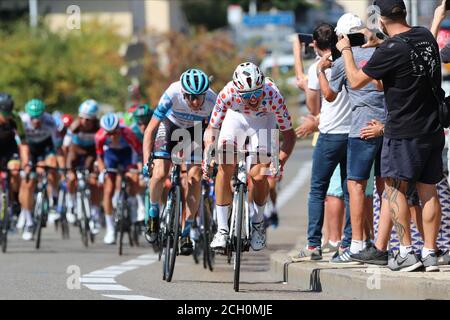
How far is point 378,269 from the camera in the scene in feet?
37.9

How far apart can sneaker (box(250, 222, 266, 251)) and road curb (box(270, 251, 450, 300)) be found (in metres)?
0.39

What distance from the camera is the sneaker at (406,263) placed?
1119 centimetres

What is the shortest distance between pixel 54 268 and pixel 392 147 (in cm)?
499

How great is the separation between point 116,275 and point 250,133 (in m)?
2.41

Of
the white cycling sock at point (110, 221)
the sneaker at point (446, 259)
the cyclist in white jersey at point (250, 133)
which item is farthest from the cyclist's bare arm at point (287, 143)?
the white cycling sock at point (110, 221)

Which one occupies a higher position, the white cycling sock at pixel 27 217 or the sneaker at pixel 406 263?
the sneaker at pixel 406 263

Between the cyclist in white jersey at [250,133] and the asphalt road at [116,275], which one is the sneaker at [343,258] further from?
the cyclist in white jersey at [250,133]

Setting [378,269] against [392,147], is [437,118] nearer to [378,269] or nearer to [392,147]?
[392,147]

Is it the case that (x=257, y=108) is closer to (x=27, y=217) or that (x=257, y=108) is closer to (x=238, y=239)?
(x=238, y=239)

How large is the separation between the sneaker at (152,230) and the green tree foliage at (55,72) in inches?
1096

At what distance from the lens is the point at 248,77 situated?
1201cm

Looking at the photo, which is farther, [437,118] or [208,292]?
[208,292]

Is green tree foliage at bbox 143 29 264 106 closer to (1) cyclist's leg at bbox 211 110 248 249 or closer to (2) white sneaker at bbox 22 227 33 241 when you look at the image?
(2) white sneaker at bbox 22 227 33 241
